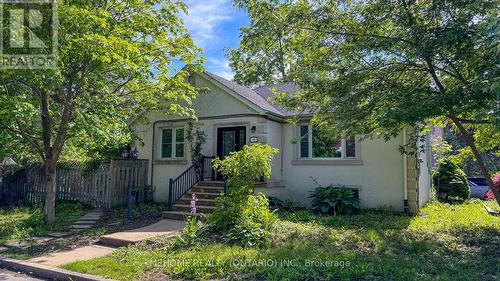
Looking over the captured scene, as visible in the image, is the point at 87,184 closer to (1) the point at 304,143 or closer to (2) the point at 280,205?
(2) the point at 280,205

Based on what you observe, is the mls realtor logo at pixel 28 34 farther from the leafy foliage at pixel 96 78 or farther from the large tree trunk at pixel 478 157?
the large tree trunk at pixel 478 157

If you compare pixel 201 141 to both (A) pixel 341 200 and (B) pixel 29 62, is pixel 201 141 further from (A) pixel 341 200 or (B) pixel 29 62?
(B) pixel 29 62

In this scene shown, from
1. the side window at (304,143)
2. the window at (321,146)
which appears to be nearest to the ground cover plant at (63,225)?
the side window at (304,143)

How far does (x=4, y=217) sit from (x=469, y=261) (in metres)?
12.7

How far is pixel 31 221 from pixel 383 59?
10080mm

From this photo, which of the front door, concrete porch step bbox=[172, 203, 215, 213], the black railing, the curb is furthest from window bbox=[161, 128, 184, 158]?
the curb

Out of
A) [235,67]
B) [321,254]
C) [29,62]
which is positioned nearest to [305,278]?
[321,254]

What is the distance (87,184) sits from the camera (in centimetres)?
1282

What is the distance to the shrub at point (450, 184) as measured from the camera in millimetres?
15492

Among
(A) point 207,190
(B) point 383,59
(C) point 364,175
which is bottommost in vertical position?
(A) point 207,190

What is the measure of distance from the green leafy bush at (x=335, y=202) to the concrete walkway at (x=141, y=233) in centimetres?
432

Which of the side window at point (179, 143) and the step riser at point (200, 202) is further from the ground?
the side window at point (179, 143)

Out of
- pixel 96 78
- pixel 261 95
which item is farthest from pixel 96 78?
pixel 261 95

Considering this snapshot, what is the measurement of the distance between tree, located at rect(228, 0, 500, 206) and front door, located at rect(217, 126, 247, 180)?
4051 mm
